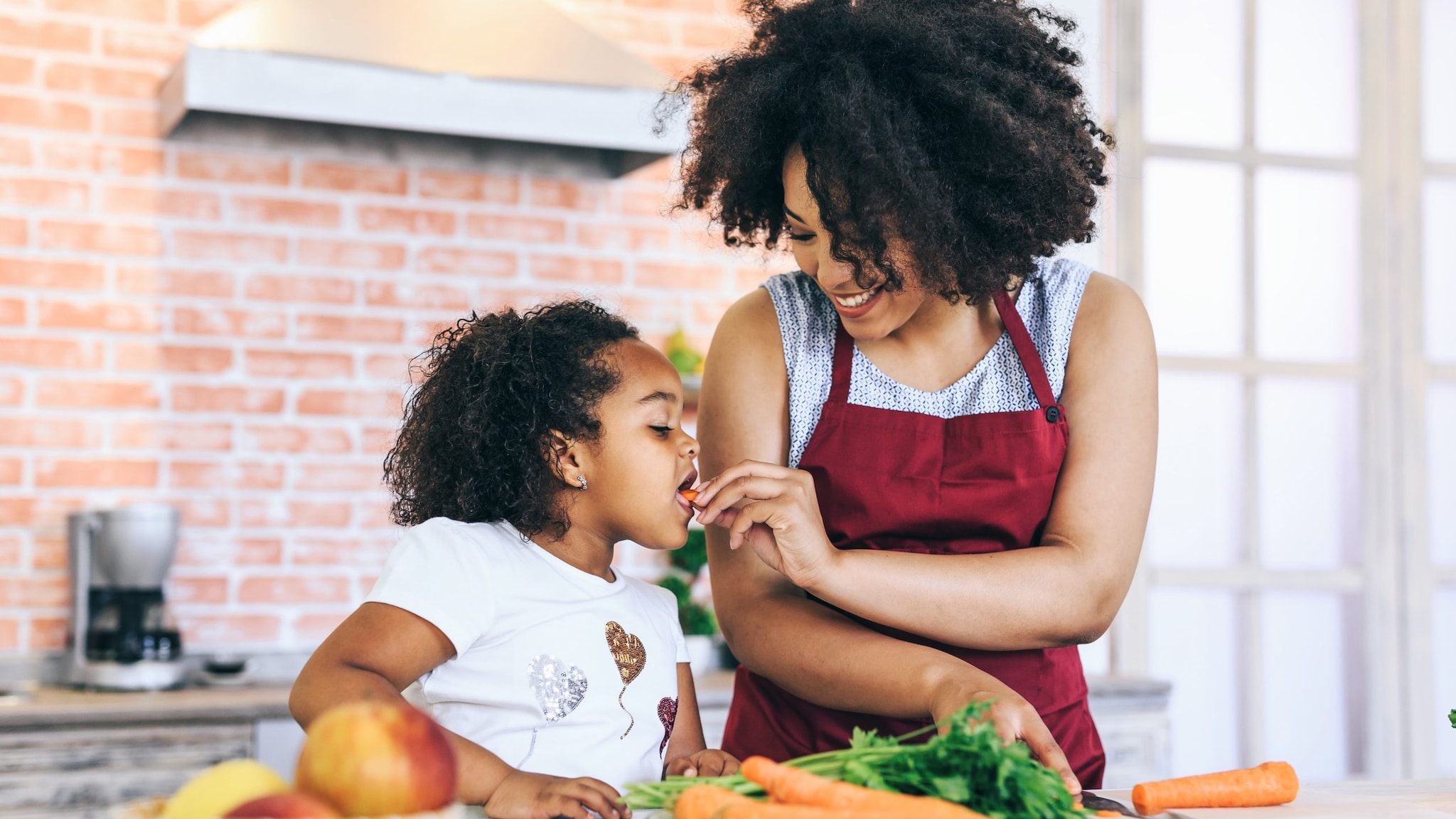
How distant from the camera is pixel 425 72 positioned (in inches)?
105

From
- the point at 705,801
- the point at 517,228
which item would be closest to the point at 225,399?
the point at 517,228

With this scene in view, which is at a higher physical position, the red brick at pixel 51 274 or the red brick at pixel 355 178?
the red brick at pixel 355 178

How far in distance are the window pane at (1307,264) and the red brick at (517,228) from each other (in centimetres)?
201

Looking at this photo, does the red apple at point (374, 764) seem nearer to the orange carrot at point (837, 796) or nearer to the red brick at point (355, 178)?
the orange carrot at point (837, 796)

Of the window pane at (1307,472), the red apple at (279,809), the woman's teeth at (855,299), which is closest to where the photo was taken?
the red apple at (279,809)

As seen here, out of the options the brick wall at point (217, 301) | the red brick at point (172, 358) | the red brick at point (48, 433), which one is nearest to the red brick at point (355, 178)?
the brick wall at point (217, 301)

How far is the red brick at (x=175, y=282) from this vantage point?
297 centimetres

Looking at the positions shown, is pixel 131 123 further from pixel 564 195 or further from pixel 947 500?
pixel 947 500

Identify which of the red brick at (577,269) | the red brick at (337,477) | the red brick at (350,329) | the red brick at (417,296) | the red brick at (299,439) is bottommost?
the red brick at (337,477)

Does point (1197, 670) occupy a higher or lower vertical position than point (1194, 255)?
lower

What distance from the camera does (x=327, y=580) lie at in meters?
3.10

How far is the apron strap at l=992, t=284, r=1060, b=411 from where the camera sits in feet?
5.08

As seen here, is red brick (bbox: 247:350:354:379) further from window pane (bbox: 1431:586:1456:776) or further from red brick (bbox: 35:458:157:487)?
window pane (bbox: 1431:586:1456:776)

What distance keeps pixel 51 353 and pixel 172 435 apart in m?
0.31
